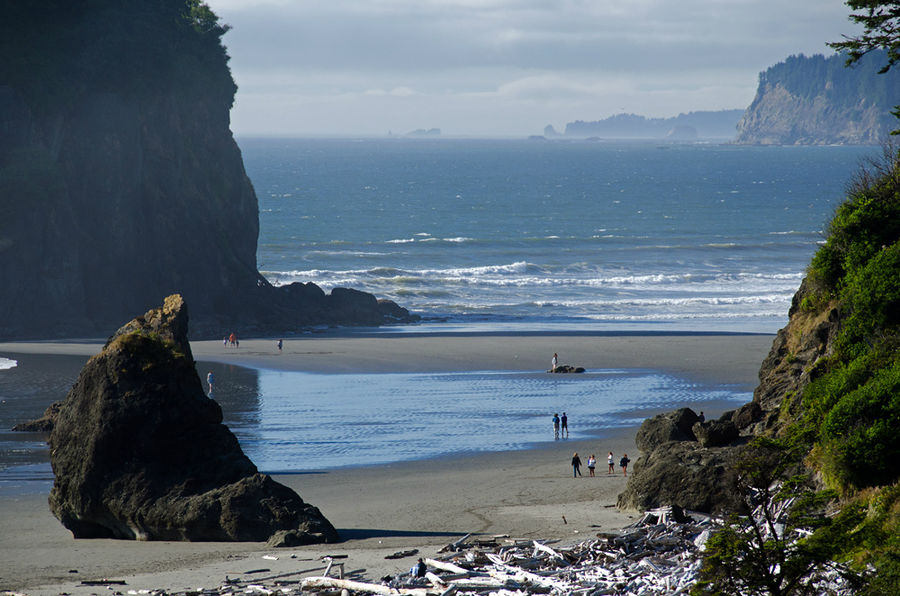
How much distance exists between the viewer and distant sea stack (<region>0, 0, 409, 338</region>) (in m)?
50.0

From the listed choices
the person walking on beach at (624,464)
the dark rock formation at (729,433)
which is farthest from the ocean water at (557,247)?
the dark rock formation at (729,433)

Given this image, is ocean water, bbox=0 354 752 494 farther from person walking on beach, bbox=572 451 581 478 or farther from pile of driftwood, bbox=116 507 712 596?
pile of driftwood, bbox=116 507 712 596

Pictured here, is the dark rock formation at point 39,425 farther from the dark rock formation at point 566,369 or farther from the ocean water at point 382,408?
the dark rock formation at point 566,369

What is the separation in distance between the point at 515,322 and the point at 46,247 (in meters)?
25.3

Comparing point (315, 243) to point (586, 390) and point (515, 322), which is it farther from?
point (586, 390)

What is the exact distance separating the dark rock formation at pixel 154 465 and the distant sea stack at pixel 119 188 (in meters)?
31.0

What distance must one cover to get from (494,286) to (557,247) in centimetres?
2123

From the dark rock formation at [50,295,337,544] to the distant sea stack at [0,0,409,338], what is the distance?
31042mm

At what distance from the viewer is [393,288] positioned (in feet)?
221

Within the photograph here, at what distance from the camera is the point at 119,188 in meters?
53.5

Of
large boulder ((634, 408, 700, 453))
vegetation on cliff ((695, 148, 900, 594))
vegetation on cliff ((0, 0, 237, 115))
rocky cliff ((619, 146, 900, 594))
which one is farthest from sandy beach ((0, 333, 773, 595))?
vegetation on cliff ((0, 0, 237, 115))

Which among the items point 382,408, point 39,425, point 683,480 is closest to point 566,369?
point 382,408

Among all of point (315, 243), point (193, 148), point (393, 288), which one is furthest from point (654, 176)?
point (193, 148)

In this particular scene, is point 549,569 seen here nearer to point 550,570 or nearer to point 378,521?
point 550,570
